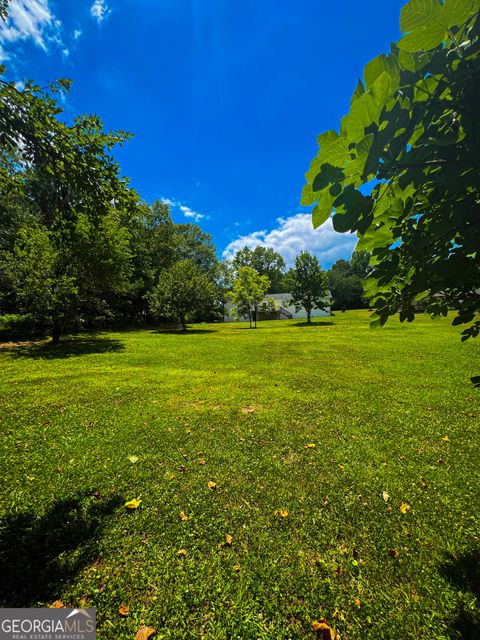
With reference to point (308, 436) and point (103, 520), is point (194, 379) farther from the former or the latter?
point (103, 520)

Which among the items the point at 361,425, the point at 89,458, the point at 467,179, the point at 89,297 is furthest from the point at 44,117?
the point at 89,297

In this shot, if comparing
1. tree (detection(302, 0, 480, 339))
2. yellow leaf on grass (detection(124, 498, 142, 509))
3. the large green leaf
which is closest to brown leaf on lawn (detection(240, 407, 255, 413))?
yellow leaf on grass (detection(124, 498, 142, 509))

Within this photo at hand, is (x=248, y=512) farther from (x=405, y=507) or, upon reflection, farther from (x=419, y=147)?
(x=419, y=147)

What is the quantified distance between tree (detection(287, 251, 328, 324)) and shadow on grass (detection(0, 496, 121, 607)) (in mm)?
32271

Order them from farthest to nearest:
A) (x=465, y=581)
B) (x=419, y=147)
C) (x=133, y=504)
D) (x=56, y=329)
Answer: (x=56, y=329), (x=133, y=504), (x=465, y=581), (x=419, y=147)

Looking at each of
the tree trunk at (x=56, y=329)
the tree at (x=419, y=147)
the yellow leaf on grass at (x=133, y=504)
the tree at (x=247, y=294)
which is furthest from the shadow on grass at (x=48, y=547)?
the tree at (x=247, y=294)

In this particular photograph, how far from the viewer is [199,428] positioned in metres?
4.61

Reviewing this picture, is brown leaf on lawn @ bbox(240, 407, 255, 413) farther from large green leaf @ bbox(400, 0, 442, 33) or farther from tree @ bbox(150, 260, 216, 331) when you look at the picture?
tree @ bbox(150, 260, 216, 331)

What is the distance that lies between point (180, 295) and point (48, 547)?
23176mm

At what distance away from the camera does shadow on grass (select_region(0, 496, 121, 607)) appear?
1.97 metres

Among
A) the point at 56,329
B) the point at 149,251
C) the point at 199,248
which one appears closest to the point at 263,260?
the point at 199,248

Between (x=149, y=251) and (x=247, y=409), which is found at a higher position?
(x=149, y=251)

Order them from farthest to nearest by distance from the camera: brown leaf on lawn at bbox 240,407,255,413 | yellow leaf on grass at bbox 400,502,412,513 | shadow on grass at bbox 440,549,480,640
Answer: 1. brown leaf on lawn at bbox 240,407,255,413
2. yellow leaf on grass at bbox 400,502,412,513
3. shadow on grass at bbox 440,549,480,640

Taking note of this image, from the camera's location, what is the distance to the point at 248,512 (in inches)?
107
